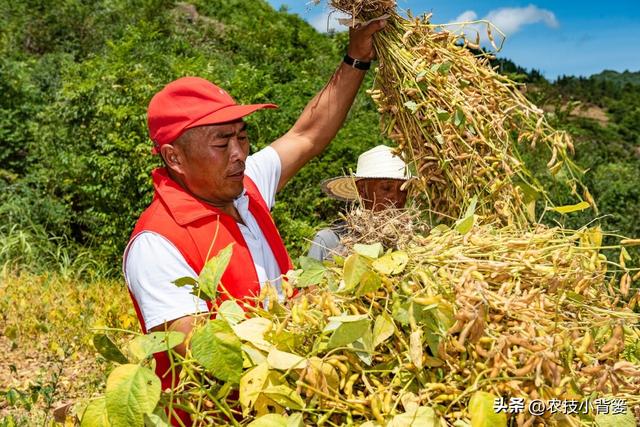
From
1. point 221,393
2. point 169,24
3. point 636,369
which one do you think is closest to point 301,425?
point 221,393

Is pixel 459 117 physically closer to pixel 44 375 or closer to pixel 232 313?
pixel 232 313

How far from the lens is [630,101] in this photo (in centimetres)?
2306

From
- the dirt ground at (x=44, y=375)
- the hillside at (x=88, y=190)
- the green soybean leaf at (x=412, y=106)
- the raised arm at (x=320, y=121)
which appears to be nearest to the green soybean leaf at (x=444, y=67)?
the green soybean leaf at (x=412, y=106)

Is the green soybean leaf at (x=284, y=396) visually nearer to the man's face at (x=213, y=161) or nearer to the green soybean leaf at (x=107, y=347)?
the green soybean leaf at (x=107, y=347)

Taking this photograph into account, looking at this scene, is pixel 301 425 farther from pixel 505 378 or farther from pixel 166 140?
pixel 166 140

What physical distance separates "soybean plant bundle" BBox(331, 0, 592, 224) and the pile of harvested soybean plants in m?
0.43

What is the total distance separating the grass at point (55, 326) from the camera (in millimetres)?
4219

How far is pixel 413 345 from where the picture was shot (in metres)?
1.07

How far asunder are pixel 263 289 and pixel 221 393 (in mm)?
216

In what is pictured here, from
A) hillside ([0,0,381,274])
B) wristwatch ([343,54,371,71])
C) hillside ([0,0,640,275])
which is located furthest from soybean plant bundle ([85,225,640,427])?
hillside ([0,0,381,274])

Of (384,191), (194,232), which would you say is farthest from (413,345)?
(384,191)

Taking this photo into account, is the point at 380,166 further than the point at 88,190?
No

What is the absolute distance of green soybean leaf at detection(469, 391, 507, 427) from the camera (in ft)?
3.32

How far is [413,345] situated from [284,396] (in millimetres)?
224
